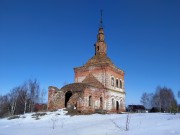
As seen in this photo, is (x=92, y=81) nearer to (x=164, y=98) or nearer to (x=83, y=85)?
(x=83, y=85)

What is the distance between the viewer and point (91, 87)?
80.7 ft

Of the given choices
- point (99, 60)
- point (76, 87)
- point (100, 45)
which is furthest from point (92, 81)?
point (100, 45)

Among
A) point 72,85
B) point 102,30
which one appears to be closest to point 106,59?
point 102,30

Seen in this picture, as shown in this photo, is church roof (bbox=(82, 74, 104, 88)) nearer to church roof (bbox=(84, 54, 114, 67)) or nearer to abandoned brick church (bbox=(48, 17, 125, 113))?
abandoned brick church (bbox=(48, 17, 125, 113))

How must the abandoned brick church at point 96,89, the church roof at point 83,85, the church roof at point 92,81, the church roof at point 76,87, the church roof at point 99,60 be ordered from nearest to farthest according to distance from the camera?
the abandoned brick church at point 96,89, the church roof at point 76,87, the church roof at point 83,85, the church roof at point 92,81, the church roof at point 99,60

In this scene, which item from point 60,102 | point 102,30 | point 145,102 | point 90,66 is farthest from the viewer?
point 145,102

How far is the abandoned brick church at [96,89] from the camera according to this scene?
78.0 feet

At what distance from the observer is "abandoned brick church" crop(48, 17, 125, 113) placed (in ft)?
78.0

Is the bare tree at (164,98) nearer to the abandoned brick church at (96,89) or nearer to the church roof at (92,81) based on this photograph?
the abandoned brick church at (96,89)

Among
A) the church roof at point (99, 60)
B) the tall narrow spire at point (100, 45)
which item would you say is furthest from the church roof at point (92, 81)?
the tall narrow spire at point (100, 45)

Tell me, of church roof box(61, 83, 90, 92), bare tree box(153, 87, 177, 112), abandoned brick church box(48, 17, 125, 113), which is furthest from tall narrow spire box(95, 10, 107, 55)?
bare tree box(153, 87, 177, 112)

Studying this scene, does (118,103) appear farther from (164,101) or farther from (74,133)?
(164,101)

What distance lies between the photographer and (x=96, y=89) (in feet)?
83.8

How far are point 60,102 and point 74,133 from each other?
1720 centimetres
